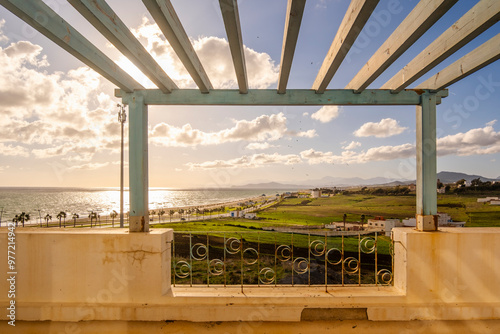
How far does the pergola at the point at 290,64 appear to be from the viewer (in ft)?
5.34

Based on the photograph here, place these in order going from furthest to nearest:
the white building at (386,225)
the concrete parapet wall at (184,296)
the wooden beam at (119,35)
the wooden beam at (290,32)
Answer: the white building at (386,225)
the concrete parapet wall at (184,296)
the wooden beam at (119,35)
the wooden beam at (290,32)

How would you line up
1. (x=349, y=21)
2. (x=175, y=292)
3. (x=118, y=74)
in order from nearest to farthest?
1. (x=349, y=21)
2. (x=118, y=74)
3. (x=175, y=292)

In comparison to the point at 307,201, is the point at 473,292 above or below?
above

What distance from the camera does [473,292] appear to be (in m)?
2.56

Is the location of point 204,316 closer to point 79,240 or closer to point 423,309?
point 79,240

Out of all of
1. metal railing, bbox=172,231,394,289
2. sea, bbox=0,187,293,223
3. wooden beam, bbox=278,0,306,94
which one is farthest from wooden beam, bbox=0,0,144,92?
sea, bbox=0,187,293,223

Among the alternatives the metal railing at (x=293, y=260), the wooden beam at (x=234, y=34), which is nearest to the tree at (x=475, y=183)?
the metal railing at (x=293, y=260)

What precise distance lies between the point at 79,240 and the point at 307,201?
3906 centimetres

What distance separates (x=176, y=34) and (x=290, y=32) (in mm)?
872

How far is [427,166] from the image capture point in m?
2.75

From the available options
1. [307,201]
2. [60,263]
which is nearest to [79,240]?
[60,263]

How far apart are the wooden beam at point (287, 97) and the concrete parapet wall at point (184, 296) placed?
5.08 feet

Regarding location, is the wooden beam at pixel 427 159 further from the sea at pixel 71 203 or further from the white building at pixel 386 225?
the sea at pixel 71 203

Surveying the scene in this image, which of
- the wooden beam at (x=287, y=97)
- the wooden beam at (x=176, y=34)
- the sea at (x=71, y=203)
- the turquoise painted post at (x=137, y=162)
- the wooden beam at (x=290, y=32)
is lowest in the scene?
the sea at (x=71, y=203)
